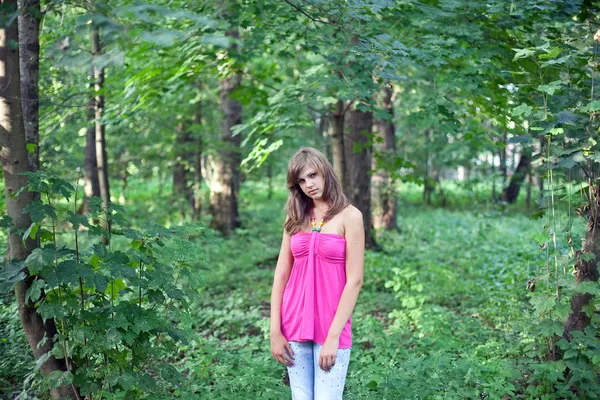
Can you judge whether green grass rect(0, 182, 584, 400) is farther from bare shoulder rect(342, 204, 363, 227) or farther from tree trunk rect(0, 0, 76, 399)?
bare shoulder rect(342, 204, 363, 227)

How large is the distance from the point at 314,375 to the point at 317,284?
521 millimetres

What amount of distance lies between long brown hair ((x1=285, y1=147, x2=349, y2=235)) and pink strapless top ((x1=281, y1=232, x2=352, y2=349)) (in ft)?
0.42

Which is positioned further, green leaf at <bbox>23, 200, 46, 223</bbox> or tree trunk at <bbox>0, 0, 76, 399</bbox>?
tree trunk at <bbox>0, 0, 76, 399</bbox>

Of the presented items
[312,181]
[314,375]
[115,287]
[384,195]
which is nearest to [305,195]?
[312,181]

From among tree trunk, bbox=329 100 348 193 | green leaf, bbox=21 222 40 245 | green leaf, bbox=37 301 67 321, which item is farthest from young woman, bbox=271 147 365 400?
tree trunk, bbox=329 100 348 193

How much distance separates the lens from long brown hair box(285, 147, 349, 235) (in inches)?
125

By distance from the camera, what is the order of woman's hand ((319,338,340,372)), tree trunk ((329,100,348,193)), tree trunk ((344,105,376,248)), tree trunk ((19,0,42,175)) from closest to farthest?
woman's hand ((319,338,340,372))
tree trunk ((19,0,42,175))
tree trunk ((329,100,348,193))
tree trunk ((344,105,376,248))

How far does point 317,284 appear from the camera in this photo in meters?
3.12

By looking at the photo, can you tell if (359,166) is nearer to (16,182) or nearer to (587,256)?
(587,256)

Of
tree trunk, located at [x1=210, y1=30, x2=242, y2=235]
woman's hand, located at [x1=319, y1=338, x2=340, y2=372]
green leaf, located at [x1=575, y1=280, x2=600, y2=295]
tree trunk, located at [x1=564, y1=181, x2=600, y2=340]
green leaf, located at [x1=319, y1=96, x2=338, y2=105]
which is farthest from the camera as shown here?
tree trunk, located at [x1=210, y1=30, x2=242, y2=235]

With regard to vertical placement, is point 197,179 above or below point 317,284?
below

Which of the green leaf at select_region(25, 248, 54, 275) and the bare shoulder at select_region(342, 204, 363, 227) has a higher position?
the bare shoulder at select_region(342, 204, 363, 227)

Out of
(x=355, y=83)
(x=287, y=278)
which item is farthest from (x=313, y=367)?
(x=355, y=83)

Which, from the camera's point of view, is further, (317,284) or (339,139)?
(339,139)
